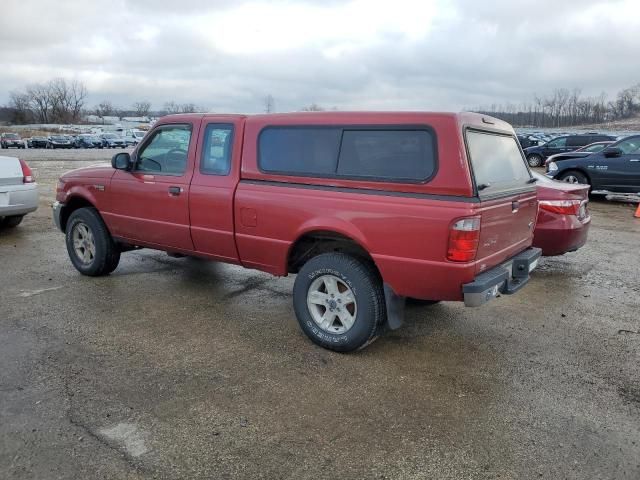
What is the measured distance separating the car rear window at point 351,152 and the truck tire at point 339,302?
2.32 ft

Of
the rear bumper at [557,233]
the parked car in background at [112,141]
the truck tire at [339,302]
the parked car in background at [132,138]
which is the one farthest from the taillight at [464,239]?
the parked car in background at [132,138]

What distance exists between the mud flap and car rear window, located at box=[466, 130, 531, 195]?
0.99m

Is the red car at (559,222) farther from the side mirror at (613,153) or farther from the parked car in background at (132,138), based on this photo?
the parked car in background at (132,138)

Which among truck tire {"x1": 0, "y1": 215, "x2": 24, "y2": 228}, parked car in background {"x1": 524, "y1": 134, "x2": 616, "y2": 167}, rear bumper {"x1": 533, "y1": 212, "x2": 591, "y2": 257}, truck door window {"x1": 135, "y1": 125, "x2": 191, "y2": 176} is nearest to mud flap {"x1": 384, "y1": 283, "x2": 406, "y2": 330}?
truck door window {"x1": 135, "y1": 125, "x2": 191, "y2": 176}

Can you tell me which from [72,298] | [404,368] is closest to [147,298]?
[72,298]

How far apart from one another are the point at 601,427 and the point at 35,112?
148 m

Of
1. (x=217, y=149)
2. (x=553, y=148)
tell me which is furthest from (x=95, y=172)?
(x=553, y=148)

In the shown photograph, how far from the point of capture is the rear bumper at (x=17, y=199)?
827cm

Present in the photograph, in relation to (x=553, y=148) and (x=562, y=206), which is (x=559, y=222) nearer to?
(x=562, y=206)

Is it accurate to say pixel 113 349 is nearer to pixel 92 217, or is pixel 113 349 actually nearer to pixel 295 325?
pixel 295 325

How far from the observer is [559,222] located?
609 cm

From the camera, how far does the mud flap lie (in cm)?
394

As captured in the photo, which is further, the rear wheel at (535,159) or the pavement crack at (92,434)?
the rear wheel at (535,159)

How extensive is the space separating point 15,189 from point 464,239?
302 inches
